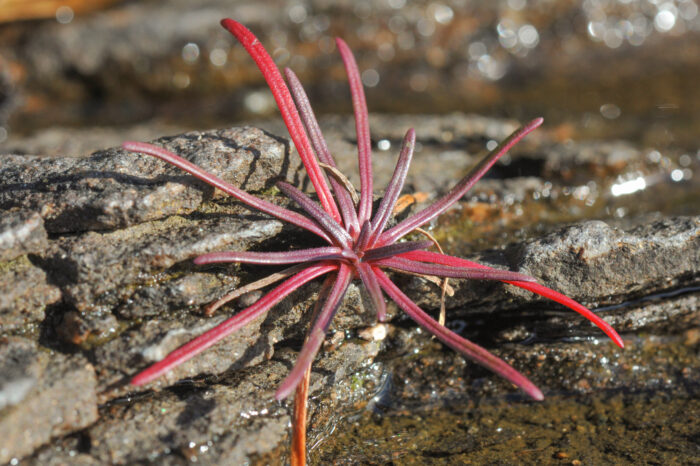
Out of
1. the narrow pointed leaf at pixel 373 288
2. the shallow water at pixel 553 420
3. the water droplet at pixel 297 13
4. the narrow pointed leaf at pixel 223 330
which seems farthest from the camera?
the water droplet at pixel 297 13

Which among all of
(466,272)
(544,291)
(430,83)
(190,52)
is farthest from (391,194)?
(190,52)

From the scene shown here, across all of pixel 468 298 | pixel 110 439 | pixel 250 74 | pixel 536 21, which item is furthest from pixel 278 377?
pixel 536 21

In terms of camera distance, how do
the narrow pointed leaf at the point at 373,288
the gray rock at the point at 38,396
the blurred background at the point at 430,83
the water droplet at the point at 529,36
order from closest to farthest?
the gray rock at the point at 38,396, the narrow pointed leaf at the point at 373,288, the blurred background at the point at 430,83, the water droplet at the point at 529,36

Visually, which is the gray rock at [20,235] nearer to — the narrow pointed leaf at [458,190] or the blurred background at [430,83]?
the narrow pointed leaf at [458,190]

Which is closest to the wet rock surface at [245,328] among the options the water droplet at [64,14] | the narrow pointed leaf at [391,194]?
the narrow pointed leaf at [391,194]

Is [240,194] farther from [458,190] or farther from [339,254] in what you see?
[458,190]

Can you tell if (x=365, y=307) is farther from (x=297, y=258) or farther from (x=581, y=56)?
(x=581, y=56)
